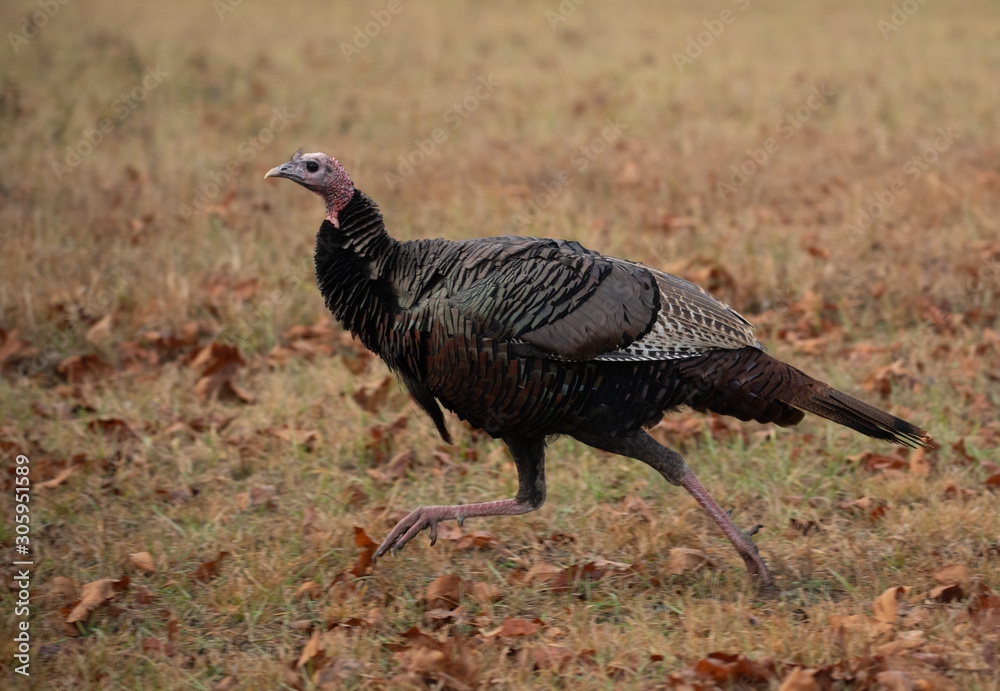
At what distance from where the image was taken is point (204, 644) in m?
3.38

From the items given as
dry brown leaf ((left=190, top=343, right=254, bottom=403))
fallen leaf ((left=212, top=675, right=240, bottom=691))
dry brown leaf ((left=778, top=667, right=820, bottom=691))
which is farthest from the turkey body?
dry brown leaf ((left=190, top=343, right=254, bottom=403))

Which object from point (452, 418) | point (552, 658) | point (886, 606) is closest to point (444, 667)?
point (552, 658)

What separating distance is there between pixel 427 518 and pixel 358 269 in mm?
968

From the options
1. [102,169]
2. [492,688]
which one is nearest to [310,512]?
[492,688]

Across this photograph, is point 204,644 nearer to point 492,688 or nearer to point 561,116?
point 492,688

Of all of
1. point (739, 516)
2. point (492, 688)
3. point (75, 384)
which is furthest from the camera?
point (75, 384)

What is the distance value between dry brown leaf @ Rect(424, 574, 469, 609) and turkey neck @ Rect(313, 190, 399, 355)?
2.84ft

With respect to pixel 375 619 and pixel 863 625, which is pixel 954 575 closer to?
pixel 863 625

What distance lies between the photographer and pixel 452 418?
16.8 ft

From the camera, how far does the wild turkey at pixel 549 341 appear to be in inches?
132

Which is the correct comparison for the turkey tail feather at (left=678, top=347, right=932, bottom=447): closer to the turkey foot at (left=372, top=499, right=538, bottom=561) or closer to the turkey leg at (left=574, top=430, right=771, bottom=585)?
the turkey leg at (left=574, top=430, right=771, bottom=585)

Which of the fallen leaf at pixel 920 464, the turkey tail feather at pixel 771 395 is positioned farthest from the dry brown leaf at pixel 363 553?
the fallen leaf at pixel 920 464

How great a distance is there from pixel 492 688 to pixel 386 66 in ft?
30.8

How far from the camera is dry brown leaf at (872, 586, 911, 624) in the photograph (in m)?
3.19
